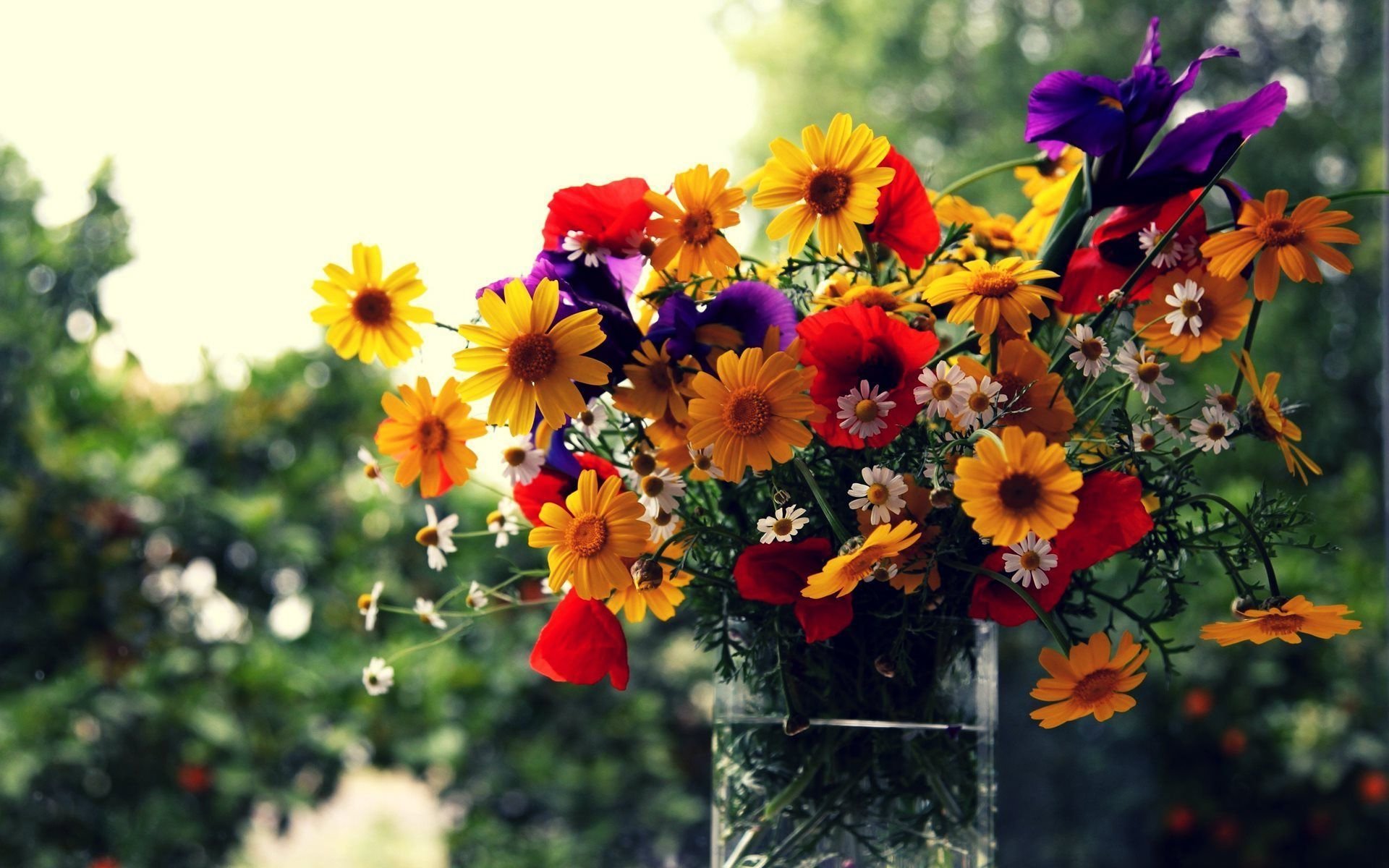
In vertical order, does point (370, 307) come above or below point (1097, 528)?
above

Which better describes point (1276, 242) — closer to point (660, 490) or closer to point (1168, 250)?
point (1168, 250)

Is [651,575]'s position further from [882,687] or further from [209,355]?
[209,355]

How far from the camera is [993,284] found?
53 centimetres

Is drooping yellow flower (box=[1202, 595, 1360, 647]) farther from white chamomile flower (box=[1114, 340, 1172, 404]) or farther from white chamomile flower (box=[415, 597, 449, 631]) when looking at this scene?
white chamomile flower (box=[415, 597, 449, 631])

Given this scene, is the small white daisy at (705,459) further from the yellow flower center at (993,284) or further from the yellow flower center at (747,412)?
the yellow flower center at (993,284)

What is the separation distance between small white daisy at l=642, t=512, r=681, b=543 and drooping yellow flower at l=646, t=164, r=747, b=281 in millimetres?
114

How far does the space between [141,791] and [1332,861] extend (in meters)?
2.12

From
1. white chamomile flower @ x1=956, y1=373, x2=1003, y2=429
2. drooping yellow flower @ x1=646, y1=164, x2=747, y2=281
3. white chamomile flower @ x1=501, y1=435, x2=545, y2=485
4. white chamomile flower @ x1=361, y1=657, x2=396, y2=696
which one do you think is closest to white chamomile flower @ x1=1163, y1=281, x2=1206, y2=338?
white chamomile flower @ x1=956, y1=373, x2=1003, y2=429

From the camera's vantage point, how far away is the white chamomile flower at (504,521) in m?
0.63

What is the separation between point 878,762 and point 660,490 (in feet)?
0.65

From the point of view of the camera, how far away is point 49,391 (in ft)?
5.07

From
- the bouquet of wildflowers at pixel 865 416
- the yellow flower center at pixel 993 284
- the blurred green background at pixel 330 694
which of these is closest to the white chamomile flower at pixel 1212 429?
the bouquet of wildflowers at pixel 865 416

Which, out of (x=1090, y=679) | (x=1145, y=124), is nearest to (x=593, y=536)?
(x=1090, y=679)

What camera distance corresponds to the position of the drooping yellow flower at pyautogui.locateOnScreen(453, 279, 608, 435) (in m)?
0.51
